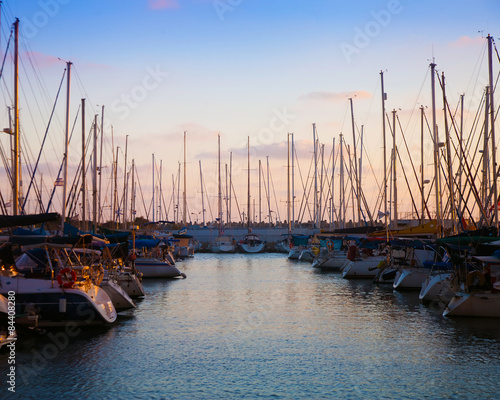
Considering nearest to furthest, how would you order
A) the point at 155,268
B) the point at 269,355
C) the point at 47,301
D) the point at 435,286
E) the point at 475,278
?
the point at 269,355 → the point at 47,301 → the point at 475,278 → the point at 435,286 → the point at 155,268

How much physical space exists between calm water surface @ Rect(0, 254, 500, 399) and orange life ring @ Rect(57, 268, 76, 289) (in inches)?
75.7

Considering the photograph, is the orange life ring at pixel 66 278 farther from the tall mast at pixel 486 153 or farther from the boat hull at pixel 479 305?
the tall mast at pixel 486 153

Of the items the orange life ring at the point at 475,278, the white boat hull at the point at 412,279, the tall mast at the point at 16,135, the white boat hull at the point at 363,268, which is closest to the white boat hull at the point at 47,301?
the tall mast at the point at 16,135

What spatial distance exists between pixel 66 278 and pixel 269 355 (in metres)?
8.24

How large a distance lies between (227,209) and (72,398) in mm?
100706

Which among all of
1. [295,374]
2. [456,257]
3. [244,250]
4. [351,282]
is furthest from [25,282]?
[244,250]

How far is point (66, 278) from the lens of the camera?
76.3 ft

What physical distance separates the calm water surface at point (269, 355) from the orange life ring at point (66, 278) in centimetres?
192

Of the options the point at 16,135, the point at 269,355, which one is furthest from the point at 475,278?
the point at 16,135

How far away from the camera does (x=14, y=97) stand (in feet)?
105

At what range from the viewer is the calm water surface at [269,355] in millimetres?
16516

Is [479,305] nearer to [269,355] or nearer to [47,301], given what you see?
[269,355]

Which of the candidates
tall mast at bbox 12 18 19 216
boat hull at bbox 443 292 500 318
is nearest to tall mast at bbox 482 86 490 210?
boat hull at bbox 443 292 500 318

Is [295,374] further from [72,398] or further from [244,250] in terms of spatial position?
[244,250]
